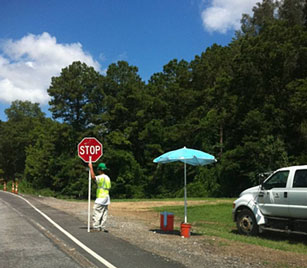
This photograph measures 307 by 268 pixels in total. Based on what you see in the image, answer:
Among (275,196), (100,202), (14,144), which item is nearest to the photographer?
(275,196)

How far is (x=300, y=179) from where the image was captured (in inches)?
418

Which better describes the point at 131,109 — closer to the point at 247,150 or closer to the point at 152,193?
the point at 152,193

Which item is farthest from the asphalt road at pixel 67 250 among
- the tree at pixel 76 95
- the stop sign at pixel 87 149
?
the tree at pixel 76 95

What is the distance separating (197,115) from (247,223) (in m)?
38.8

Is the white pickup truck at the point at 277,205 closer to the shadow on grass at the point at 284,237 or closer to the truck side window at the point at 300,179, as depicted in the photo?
the truck side window at the point at 300,179

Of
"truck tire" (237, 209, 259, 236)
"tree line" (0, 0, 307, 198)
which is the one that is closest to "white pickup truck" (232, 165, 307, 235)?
"truck tire" (237, 209, 259, 236)

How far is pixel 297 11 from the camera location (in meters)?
46.5

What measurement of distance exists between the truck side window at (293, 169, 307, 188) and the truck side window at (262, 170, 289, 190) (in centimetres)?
35

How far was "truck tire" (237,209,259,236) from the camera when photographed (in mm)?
11578

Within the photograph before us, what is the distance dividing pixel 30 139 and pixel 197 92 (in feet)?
146

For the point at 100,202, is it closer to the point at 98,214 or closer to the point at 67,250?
the point at 98,214

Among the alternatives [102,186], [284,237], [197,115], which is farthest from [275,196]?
[197,115]

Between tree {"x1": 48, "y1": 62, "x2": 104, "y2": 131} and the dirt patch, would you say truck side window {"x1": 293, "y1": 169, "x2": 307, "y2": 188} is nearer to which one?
the dirt patch

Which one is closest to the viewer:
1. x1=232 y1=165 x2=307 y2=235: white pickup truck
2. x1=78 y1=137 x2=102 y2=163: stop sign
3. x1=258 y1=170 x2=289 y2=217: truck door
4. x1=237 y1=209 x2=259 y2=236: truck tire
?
x1=232 y1=165 x2=307 y2=235: white pickup truck
